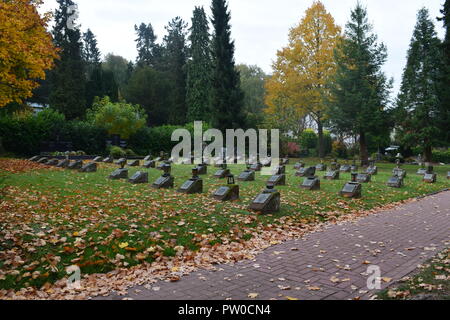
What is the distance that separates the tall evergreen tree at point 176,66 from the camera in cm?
4909

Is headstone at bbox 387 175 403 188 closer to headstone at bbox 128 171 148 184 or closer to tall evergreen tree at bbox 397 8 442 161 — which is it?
headstone at bbox 128 171 148 184

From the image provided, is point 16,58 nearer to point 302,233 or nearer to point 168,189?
point 168,189

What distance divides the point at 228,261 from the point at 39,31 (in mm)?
15397

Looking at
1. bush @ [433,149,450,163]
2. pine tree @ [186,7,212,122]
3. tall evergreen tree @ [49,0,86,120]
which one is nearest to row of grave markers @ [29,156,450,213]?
bush @ [433,149,450,163]


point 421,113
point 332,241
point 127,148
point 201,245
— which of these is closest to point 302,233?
point 332,241

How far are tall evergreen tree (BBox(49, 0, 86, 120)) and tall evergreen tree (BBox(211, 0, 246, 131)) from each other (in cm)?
1599

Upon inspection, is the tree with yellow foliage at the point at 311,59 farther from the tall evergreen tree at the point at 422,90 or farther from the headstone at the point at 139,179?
the headstone at the point at 139,179

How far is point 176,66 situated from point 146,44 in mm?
A: 18359

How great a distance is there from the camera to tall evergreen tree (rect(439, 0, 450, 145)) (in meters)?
27.0

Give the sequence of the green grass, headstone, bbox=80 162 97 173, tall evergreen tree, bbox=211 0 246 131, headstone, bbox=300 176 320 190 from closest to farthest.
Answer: the green grass < headstone, bbox=300 176 320 190 < headstone, bbox=80 162 97 173 < tall evergreen tree, bbox=211 0 246 131

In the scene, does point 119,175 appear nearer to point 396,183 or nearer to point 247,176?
point 247,176

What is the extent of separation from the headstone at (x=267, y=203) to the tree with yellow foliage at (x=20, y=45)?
450 inches

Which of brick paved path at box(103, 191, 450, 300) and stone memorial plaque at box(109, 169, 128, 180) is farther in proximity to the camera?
stone memorial plaque at box(109, 169, 128, 180)

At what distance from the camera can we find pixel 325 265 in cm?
582
